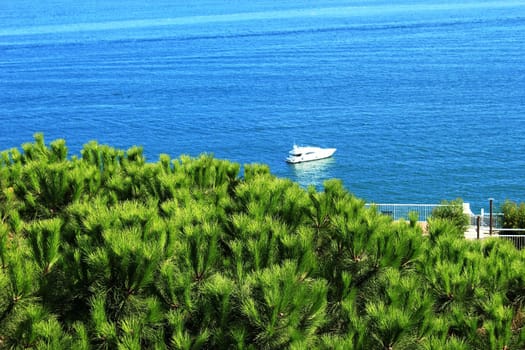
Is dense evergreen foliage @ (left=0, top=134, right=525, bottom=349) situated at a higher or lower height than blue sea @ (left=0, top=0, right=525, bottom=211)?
lower

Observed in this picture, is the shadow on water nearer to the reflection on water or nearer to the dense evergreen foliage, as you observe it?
the reflection on water

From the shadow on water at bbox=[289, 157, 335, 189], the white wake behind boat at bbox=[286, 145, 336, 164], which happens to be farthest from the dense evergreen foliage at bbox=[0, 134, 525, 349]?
the white wake behind boat at bbox=[286, 145, 336, 164]

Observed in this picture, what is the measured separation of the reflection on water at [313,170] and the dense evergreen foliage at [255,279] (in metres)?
38.2

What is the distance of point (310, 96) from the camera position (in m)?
61.9

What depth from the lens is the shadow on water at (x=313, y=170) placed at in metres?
45.7

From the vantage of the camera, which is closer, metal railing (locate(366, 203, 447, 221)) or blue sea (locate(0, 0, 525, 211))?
metal railing (locate(366, 203, 447, 221))

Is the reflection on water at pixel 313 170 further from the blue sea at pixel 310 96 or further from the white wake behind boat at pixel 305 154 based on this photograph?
the white wake behind boat at pixel 305 154

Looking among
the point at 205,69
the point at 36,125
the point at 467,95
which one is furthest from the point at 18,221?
the point at 205,69

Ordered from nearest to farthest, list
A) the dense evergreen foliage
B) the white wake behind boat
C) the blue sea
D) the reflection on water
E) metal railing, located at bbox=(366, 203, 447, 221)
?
the dense evergreen foliage < metal railing, located at bbox=(366, 203, 447, 221) < the reflection on water < the blue sea < the white wake behind boat

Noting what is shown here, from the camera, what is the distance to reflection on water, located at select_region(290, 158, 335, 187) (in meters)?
45.7

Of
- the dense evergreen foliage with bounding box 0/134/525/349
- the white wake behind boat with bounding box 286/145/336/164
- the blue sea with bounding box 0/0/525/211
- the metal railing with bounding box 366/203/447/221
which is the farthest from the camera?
the white wake behind boat with bounding box 286/145/336/164

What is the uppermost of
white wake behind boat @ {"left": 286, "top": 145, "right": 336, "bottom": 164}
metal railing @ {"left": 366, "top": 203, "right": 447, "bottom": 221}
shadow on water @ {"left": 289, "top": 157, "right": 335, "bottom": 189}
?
white wake behind boat @ {"left": 286, "top": 145, "right": 336, "bottom": 164}

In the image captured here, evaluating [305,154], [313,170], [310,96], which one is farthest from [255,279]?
[310,96]

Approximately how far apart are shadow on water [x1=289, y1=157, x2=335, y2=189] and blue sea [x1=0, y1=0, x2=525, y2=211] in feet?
0.30
